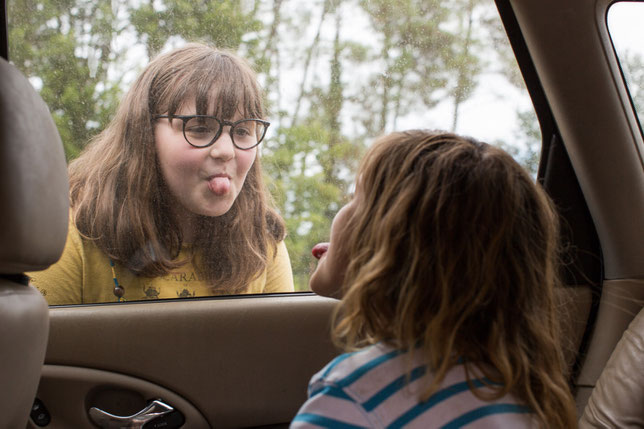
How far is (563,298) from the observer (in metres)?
2.03

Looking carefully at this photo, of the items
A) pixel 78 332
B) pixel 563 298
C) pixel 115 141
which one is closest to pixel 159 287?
pixel 78 332

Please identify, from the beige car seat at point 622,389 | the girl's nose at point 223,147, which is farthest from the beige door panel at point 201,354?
the beige car seat at point 622,389

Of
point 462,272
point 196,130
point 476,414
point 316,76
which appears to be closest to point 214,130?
point 196,130

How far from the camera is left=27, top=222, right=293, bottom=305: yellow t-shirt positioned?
1854 mm

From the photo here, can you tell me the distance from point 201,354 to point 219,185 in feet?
1.65

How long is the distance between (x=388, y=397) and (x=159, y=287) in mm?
1100

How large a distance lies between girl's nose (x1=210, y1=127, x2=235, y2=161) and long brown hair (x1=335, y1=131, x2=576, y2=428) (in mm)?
890

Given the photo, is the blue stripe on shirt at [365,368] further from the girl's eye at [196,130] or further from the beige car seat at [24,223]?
the girl's eye at [196,130]

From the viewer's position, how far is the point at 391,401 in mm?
1007

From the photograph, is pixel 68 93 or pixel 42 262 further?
pixel 68 93

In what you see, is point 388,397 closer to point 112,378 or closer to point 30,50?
point 112,378

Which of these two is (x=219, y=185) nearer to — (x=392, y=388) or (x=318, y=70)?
(x=318, y=70)

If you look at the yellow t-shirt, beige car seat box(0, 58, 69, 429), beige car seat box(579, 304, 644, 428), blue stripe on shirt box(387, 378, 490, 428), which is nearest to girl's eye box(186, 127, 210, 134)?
the yellow t-shirt

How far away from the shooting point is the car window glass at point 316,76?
185 centimetres
